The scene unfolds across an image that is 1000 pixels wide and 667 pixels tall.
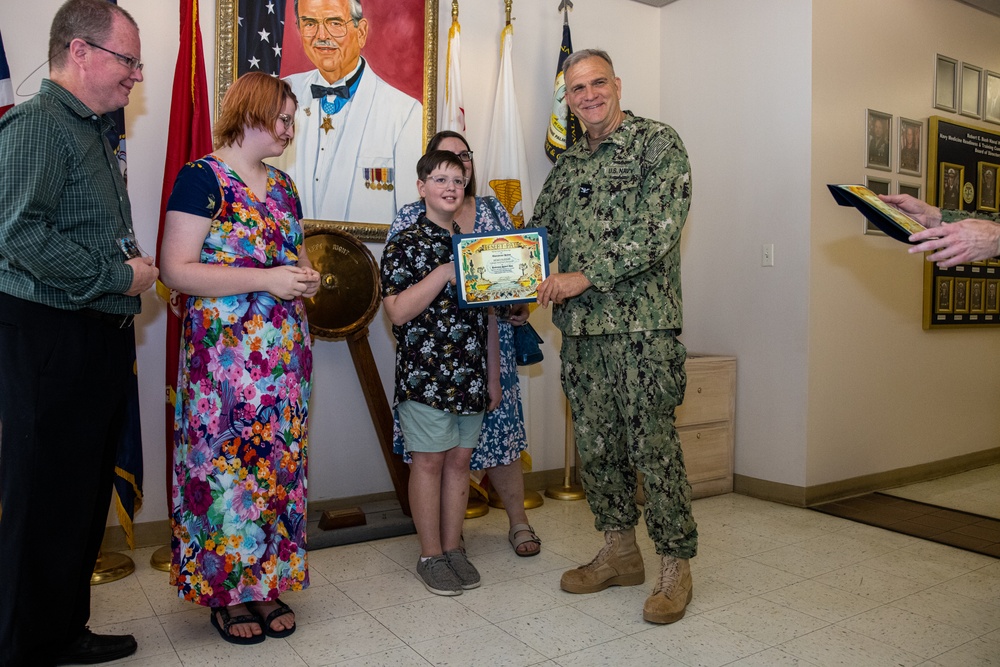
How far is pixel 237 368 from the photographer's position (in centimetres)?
211

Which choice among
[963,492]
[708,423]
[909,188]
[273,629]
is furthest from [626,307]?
[963,492]

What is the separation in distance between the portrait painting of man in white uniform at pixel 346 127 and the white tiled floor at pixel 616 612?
157 cm

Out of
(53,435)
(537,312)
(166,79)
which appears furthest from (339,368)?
(53,435)

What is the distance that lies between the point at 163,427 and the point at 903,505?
3.50 m

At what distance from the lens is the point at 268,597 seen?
219cm

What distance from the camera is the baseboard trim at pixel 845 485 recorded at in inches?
148

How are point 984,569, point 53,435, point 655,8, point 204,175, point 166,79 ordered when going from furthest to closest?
point 655,8 → point 166,79 → point 984,569 → point 204,175 → point 53,435

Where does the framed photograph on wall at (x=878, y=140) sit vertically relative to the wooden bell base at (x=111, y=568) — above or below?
above

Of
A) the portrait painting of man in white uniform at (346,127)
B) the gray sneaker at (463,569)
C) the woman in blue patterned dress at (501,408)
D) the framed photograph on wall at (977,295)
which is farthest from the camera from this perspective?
the framed photograph on wall at (977,295)

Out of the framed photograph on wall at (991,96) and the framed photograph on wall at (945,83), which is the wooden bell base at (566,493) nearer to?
the framed photograph on wall at (945,83)

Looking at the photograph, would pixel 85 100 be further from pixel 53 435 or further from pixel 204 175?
pixel 53 435

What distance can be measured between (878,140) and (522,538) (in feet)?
9.27

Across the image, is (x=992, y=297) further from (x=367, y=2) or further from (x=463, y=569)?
(x=367, y=2)

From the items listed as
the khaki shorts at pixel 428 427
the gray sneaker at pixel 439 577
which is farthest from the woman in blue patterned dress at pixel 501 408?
the gray sneaker at pixel 439 577
